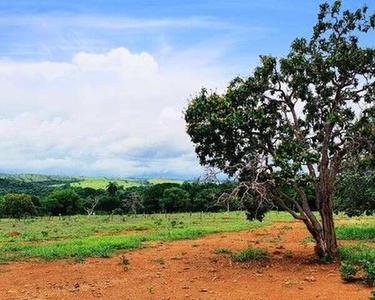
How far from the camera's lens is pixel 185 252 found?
20578 millimetres

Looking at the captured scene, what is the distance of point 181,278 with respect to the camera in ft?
50.0

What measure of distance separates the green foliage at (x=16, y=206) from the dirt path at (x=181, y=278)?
44449 millimetres

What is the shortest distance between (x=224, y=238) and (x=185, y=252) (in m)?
5.61

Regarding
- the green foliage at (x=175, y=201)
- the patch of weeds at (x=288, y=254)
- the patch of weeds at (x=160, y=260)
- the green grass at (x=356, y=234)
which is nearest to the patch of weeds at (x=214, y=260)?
the patch of weeds at (x=160, y=260)

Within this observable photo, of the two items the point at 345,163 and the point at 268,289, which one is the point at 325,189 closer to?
the point at 345,163

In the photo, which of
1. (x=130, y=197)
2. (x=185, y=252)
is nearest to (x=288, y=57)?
(x=185, y=252)

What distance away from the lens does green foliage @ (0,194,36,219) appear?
61.3 m

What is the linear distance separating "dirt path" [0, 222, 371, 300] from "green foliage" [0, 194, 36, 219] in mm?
44449

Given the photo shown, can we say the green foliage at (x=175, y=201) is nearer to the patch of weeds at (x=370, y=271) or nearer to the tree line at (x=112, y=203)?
the tree line at (x=112, y=203)

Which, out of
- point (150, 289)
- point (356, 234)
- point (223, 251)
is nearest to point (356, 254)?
point (223, 251)

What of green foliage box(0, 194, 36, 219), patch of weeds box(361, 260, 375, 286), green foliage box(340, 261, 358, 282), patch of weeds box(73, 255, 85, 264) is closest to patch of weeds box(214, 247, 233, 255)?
patch of weeds box(73, 255, 85, 264)

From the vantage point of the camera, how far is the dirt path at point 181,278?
13.1 m

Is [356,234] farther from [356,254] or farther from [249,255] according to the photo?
[249,255]

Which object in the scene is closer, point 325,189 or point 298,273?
point 298,273
